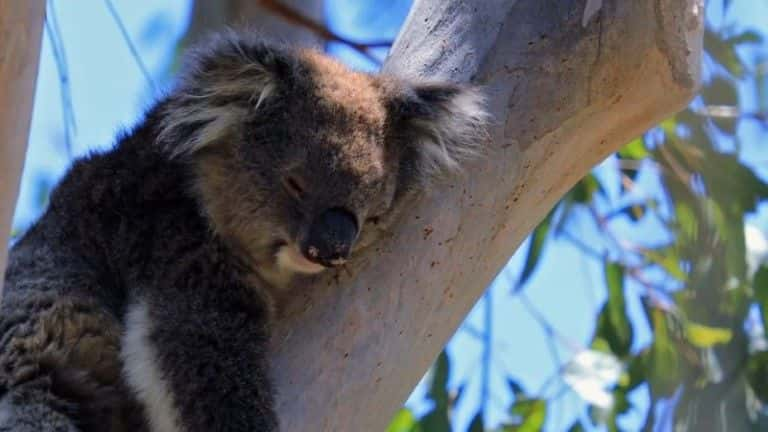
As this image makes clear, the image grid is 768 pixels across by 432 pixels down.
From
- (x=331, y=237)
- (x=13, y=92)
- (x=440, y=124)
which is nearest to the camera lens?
(x=13, y=92)

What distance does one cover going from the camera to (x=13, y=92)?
5.53 ft

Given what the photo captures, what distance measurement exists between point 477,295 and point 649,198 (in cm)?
217

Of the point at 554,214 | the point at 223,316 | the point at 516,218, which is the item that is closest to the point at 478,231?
the point at 516,218

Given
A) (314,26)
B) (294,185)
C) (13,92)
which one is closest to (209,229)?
(294,185)

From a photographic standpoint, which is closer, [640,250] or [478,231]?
[478,231]

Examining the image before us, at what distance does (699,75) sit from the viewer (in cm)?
271

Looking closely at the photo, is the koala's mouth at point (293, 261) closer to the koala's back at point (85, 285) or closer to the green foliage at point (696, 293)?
the koala's back at point (85, 285)

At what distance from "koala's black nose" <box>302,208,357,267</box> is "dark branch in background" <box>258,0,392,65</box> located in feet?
4.65

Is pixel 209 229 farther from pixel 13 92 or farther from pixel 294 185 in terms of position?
pixel 13 92

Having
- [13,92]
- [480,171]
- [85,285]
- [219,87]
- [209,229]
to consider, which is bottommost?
[85,285]

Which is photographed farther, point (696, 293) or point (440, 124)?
point (696, 293)

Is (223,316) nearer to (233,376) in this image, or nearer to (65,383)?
(233,376)

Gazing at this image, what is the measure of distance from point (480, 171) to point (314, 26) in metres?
1.41

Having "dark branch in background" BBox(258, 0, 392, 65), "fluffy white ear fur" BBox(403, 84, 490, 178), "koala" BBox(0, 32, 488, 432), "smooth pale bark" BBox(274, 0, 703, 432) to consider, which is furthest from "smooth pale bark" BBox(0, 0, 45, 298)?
"dark branch in background" BBox(258, 0, 392, 65)
